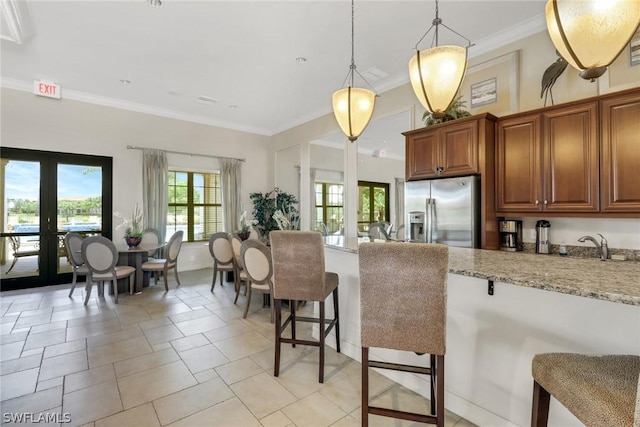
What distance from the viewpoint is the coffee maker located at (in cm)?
307

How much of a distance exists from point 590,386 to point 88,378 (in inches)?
122

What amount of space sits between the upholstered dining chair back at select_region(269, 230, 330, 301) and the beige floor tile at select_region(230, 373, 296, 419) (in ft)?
2.13

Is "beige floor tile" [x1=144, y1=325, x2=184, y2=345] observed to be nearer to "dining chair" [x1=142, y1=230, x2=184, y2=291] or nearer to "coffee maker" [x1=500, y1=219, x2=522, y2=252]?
"dining chair" [x1=142, y1=230, x2=184, y2=291]

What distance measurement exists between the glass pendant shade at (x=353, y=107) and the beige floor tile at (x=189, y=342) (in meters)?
2.51

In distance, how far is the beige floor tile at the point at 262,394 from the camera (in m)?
1.94

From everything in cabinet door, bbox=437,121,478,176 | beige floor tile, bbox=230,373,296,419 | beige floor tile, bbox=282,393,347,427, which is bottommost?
beige floor tile, bbox=282,393,347,427

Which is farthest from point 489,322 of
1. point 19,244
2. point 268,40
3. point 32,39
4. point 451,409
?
point 19,244

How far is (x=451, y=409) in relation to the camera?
1882 millimetres

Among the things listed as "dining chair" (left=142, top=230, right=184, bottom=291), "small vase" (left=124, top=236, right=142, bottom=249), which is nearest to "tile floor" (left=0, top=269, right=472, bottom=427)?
"dining chair" (left=142, top=230, right=184, bottom=291)

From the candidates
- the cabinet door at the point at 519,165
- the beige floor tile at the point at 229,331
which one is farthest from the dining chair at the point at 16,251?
the cabinet door at the point at 519,165

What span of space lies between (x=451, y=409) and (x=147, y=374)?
2305 millimetres

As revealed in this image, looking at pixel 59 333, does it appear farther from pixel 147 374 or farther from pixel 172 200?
pixel 172 200

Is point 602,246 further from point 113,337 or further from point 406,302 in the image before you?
point 113,337

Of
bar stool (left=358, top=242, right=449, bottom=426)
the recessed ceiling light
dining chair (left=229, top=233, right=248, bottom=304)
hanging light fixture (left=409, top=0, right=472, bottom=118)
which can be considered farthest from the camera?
the recessed ceiling light
